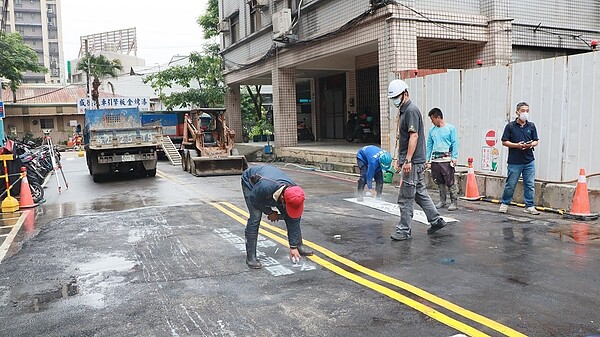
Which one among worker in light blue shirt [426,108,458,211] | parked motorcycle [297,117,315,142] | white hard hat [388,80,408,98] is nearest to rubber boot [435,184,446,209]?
worker in light blue shirt [426,108,458,211]

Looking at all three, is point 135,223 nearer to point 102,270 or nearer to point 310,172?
point 102,270

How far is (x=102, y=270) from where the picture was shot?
18.9 feet

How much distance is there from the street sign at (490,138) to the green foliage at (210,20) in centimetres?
2452

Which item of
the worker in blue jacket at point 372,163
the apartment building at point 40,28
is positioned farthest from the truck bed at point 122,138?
the apartment building at point 40,28

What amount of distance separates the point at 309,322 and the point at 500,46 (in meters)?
12.3

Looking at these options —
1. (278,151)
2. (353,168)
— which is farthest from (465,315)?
(278,151)

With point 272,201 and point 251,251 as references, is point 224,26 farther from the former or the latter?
point 272,201

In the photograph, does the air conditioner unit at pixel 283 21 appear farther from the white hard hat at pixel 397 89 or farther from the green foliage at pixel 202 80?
the white hard hat at pixel 397 89

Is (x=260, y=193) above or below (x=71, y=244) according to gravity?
above

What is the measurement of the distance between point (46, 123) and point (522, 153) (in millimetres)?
44960

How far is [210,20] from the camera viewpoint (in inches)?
1249

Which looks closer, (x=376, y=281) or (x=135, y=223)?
(x=376, y=281)

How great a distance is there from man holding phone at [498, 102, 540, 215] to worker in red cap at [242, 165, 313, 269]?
4.23 metres

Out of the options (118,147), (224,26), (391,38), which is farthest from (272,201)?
(224,26)
